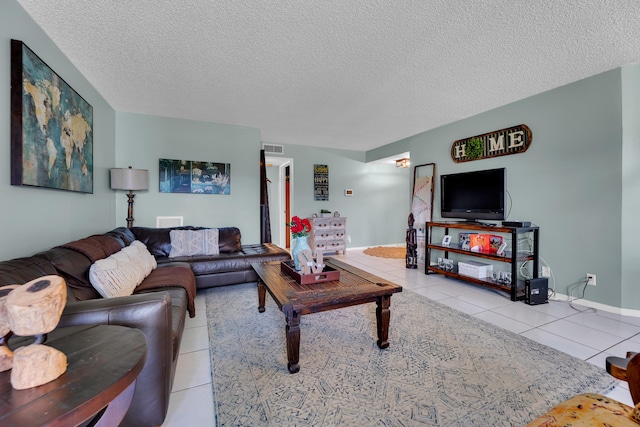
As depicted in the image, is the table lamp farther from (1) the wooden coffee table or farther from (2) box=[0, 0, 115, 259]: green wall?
(1) the wooden coffee table

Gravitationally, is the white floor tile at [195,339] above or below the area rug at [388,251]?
below

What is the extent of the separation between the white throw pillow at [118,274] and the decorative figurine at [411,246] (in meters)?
3.68

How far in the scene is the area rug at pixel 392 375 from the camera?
132 centimetres

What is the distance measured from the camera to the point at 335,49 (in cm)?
219

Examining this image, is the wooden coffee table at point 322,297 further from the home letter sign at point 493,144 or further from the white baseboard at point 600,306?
the home letter sign at point 493,144

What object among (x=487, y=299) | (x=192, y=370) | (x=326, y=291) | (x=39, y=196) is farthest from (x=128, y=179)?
(x=487, y=299)

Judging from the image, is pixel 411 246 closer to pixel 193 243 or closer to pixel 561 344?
pixel 561 344

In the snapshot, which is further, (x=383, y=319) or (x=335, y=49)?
(x=335, y=49)

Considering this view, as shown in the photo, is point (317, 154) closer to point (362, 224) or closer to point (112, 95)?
point (362, 224)

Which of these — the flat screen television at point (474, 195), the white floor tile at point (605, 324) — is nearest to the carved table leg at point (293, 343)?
the white floor tile at point (605, 324)

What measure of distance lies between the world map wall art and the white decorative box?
4311 millimetres

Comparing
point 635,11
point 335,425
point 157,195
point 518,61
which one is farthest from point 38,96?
point 635,11

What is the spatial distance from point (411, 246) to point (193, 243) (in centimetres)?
332

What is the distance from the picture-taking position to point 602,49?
2191 millimetres
